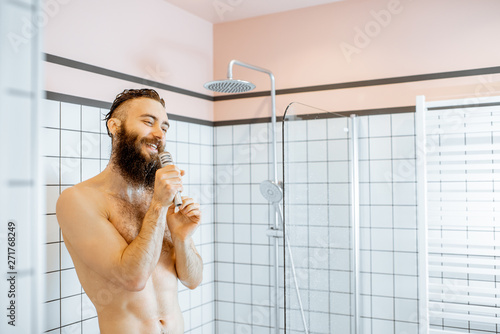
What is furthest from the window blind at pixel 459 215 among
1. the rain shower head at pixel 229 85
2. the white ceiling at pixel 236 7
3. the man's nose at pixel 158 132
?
the man's nose at pixel 158 132

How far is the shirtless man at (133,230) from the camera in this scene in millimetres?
1114

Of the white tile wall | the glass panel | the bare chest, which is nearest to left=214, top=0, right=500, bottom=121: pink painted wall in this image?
the glass panel

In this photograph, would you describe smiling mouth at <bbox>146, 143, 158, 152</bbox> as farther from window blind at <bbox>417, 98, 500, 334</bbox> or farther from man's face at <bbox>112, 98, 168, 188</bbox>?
window blind at <bbox>417, 98, 500, 334</bbox>

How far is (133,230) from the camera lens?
4.14ft

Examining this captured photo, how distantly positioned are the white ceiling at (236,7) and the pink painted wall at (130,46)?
2.3 inches

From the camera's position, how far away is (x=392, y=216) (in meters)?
1.96

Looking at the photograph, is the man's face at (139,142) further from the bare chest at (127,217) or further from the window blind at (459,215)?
the window blind at (459,215)

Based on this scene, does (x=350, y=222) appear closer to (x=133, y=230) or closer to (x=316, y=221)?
(x=316, y=221)

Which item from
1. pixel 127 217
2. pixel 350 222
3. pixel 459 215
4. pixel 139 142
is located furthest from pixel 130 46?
pixel 459 215

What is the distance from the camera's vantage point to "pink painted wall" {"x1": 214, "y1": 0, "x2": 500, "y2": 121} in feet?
5.98

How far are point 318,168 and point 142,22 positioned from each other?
1.06m

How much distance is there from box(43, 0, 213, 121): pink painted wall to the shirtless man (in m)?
0.39

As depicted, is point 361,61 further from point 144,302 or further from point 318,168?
point 144,302

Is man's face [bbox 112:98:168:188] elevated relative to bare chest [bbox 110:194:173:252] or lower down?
elevated
